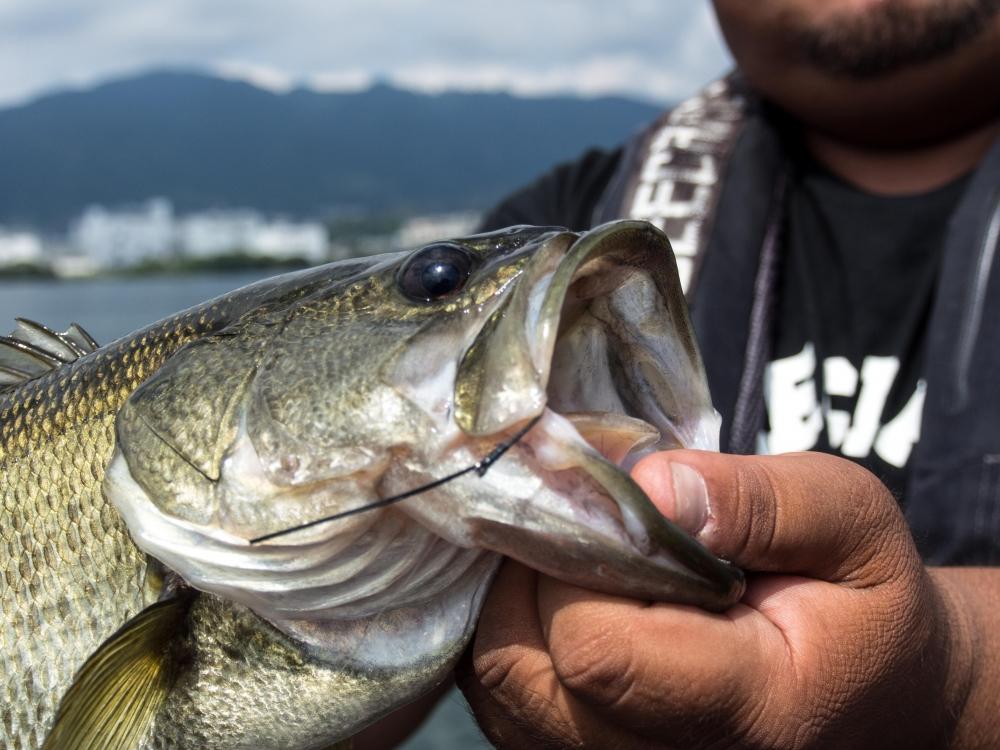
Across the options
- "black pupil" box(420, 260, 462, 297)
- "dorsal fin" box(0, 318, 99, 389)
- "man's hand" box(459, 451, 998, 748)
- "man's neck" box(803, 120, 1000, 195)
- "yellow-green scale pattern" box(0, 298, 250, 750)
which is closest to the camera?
"man's hand" box(459, 451, 998, 748)

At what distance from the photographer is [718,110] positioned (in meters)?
3.85

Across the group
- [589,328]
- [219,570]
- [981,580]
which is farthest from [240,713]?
[981,580]

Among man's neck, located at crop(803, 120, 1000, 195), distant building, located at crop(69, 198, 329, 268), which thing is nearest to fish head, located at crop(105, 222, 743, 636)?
man's neck, located at crop(803, 120, 1000, 195)

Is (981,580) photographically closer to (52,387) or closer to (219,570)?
(219,570)

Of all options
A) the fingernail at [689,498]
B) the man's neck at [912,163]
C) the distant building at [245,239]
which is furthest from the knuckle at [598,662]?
the distant building at [245,239]

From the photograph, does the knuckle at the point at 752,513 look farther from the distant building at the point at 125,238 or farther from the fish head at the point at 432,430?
the distant building at the point at 125,238

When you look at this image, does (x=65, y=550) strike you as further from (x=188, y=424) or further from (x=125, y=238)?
(x=125, y=238)

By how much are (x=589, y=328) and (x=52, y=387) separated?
120 cm

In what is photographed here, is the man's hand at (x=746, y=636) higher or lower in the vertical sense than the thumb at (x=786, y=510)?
lower

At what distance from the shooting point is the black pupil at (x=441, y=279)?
1.63m

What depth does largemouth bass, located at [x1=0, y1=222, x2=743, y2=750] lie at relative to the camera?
4.75 feet

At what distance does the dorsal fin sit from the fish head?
0.55m

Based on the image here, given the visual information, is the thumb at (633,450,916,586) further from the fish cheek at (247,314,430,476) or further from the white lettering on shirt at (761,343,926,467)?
the white lettering on shirt at (761,343,926,467)

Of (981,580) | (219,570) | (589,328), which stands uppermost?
(589,328)
